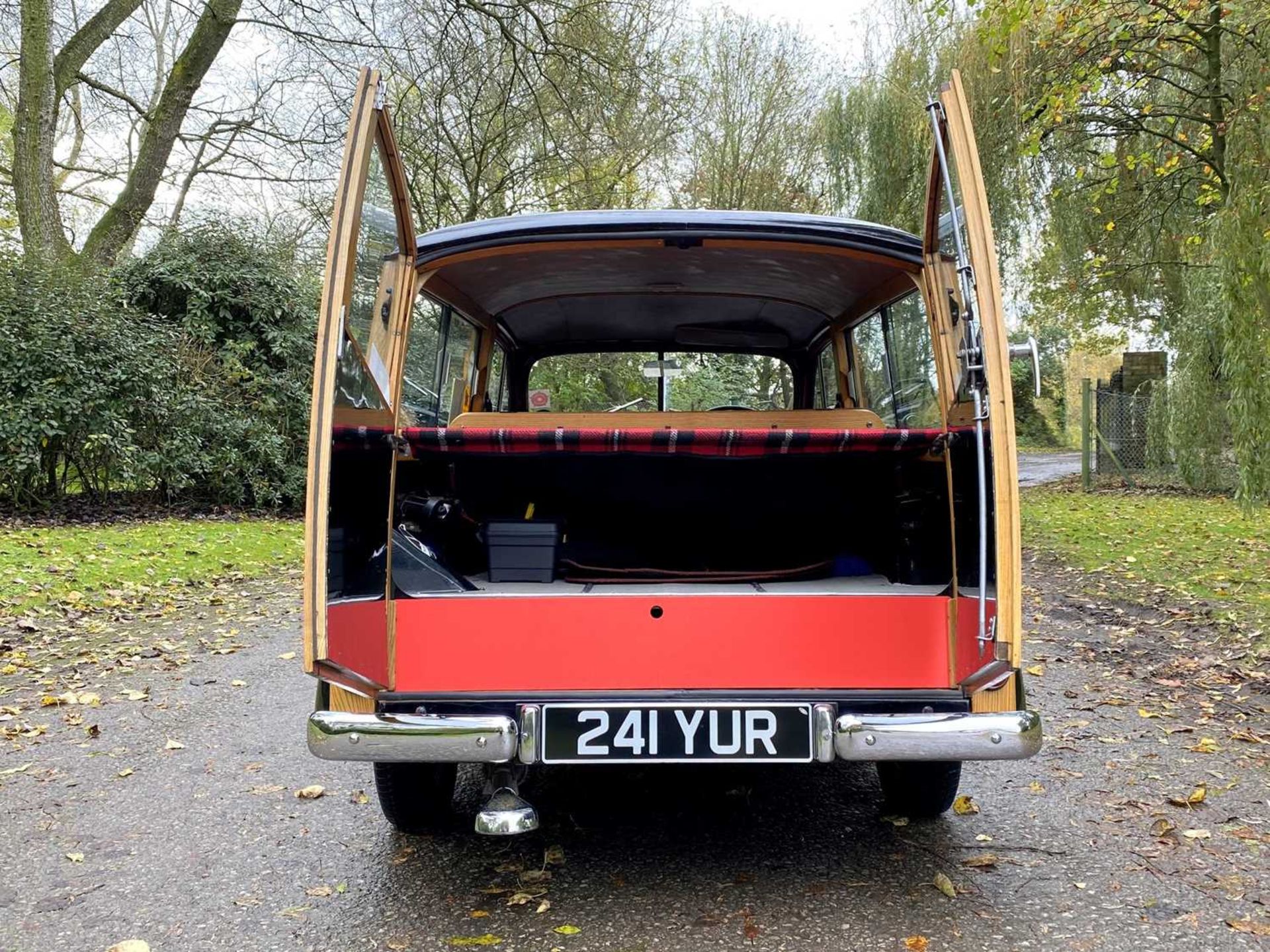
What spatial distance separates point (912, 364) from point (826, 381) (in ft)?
4.39

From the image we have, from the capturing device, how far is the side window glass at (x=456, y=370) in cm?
404

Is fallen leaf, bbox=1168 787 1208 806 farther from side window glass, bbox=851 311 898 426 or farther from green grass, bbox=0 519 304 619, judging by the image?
green grass, bbox=0 519 304 619

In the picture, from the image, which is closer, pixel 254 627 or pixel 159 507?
pixel 254 627

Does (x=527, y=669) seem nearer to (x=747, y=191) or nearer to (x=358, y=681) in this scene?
(x=358, y=681)

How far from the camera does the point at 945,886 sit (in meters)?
2.87

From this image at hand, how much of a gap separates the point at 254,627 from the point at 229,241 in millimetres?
8493

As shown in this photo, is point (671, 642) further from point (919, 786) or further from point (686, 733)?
point (919, 786)

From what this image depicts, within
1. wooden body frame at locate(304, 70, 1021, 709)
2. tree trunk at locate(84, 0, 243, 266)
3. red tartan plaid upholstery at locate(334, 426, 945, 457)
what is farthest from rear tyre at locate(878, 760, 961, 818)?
tree trunk at locate(84, 0, 243, 266)

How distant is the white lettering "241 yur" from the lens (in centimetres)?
258

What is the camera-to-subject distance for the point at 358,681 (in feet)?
8.36

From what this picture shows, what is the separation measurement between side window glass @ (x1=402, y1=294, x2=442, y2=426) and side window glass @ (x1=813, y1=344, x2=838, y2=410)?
1.78 metres

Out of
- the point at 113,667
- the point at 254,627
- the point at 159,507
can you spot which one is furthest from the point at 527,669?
the point at 159,507

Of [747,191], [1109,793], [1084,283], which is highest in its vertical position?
[747,191]

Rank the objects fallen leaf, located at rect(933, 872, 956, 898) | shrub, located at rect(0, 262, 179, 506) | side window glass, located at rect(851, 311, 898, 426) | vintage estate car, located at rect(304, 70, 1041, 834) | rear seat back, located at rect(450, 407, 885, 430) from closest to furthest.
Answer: vintage estate car, located at rect(304, 70, 1041, 834), fallen leaf, located at rect(933, 872, 956, 898), rear seat back, located at rect(450, 407, 885, 430), side window glass, located at rect(851, 311, 898, 426), shrub, located at rect(0, 262, 179, 506)
